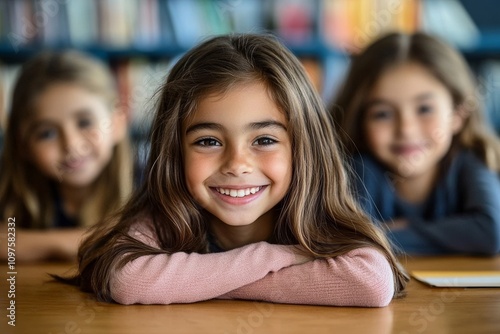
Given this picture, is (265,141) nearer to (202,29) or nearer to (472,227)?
(472,227)

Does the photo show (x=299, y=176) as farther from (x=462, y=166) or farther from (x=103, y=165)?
(x=103, y=165)

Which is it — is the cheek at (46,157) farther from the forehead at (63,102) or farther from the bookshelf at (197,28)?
the bookshelf at (197,28)

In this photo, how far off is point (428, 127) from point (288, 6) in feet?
5.47

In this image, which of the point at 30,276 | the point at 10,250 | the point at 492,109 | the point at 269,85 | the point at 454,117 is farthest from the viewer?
the point at 492,109

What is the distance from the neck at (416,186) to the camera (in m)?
2.11

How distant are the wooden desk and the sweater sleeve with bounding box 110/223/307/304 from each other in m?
0.02

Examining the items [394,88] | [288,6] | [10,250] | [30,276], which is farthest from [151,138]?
[288,6]

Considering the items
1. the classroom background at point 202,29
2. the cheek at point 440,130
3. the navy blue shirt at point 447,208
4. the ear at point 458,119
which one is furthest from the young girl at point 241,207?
the classroom background at point 202,29

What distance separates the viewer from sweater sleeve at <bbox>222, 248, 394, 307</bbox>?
120cm

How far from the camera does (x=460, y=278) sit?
144cm

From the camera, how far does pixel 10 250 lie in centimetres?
175

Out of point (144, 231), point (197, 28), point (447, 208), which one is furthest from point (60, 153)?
point (197, 28)

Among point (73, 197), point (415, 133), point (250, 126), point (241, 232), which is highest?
point (250, 126)

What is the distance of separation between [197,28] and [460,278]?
2388mm
